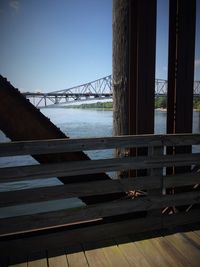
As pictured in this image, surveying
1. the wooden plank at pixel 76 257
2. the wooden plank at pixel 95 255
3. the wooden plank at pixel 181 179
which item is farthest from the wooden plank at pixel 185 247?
Result: the wooden plank at pixel 76 257

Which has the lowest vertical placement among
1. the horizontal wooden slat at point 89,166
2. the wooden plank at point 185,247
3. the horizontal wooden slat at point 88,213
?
the wooden plank at point 185,247

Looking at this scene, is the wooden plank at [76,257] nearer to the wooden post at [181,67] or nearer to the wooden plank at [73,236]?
the wooden plank at [73,236]

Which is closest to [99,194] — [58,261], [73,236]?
[73,236]

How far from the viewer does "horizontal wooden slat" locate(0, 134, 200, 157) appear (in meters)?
2.78

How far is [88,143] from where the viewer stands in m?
3.02

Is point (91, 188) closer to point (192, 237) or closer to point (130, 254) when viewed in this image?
point (130, 254)

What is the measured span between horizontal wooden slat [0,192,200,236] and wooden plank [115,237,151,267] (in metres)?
0.31

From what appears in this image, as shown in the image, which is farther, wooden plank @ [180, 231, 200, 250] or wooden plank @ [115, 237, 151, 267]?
wooden plank @ [180, 231, 200, 250]

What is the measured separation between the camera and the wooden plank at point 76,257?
284cm

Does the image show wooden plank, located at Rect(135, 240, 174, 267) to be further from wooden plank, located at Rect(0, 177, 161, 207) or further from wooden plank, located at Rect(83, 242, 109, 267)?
wooden plank, located at Rect(0, 177, 161, 207)

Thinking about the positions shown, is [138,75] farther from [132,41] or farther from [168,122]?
[168,122]

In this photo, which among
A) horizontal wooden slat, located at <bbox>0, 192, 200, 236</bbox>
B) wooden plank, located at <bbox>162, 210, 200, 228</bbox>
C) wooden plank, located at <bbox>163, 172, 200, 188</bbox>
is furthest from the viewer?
wooden plank, located at <bbox>162, 210, 200, 228</bbox>

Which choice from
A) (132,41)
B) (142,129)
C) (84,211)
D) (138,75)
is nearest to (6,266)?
(84,211)

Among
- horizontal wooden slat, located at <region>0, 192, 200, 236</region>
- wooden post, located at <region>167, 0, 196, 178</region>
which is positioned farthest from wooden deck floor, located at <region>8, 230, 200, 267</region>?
wooden post, located at <region>167, 0, 196, 178</region>
